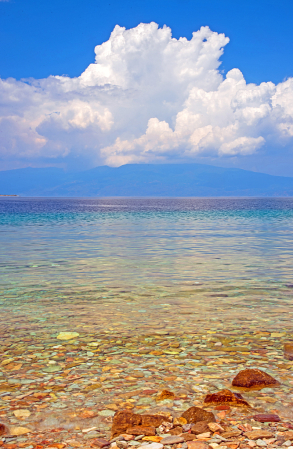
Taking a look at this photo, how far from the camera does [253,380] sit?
7723 millimetres

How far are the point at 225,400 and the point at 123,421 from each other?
1907mm

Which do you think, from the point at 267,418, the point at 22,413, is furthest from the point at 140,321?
the point at 267,418

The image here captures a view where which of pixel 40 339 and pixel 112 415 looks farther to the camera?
pixel 40 339

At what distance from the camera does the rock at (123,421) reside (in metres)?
6.03

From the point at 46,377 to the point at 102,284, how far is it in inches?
406

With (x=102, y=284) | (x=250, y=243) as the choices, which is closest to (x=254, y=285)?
(x=102, y=284)

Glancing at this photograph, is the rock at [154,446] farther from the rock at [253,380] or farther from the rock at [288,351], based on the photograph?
the rock at [288,351]

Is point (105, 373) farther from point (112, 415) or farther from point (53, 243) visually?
point (53, 243)

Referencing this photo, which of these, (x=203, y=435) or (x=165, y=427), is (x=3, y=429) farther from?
(x=203, y=435)

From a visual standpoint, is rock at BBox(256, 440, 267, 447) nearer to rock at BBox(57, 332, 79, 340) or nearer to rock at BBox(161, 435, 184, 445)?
rock at BBox(161, 435, 184, 445)

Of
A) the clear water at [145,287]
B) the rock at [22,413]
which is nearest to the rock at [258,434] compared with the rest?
the rock at [22,413]

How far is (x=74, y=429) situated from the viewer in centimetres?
617

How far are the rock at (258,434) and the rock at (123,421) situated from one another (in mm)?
1685

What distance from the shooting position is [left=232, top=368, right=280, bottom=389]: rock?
302 inches
